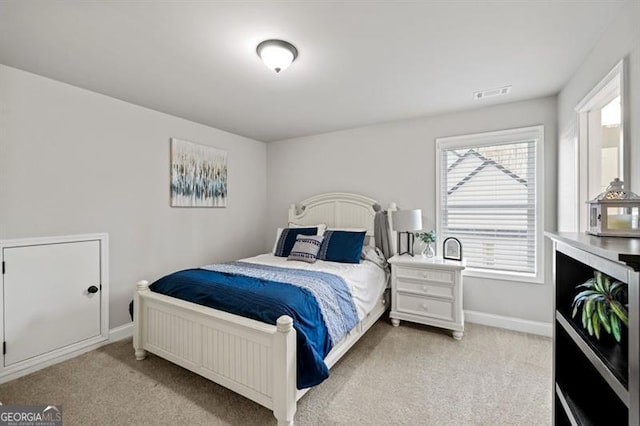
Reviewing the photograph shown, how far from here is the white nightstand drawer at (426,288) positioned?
2.92 meters

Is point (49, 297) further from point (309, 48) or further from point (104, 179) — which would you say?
point (309, 48)

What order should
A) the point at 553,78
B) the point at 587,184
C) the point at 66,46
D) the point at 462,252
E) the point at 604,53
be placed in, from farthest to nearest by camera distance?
the point at 462,252 < the point at 553,78 < the point at 587,184 < the point at 66,46 < the point at 604,53

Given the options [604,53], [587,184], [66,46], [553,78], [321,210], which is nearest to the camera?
[604,53]

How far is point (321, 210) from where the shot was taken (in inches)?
162

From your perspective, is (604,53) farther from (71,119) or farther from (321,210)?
(71,119)

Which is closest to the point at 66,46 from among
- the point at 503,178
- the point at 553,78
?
the point at 553,78

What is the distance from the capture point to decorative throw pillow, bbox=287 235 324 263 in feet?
10.5

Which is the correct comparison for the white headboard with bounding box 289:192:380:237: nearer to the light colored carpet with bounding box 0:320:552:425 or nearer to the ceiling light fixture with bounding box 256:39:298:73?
the light colored carpet with bounding box 0:320:552:425

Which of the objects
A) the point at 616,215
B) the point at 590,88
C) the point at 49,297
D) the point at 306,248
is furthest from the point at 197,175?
the point at 590,88

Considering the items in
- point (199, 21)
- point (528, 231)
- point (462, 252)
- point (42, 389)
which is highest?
point (199, 21)

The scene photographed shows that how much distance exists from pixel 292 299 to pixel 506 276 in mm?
2482

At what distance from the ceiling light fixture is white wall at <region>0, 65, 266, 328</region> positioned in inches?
73.5

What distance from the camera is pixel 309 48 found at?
199 cm

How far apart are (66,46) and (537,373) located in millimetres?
4202
